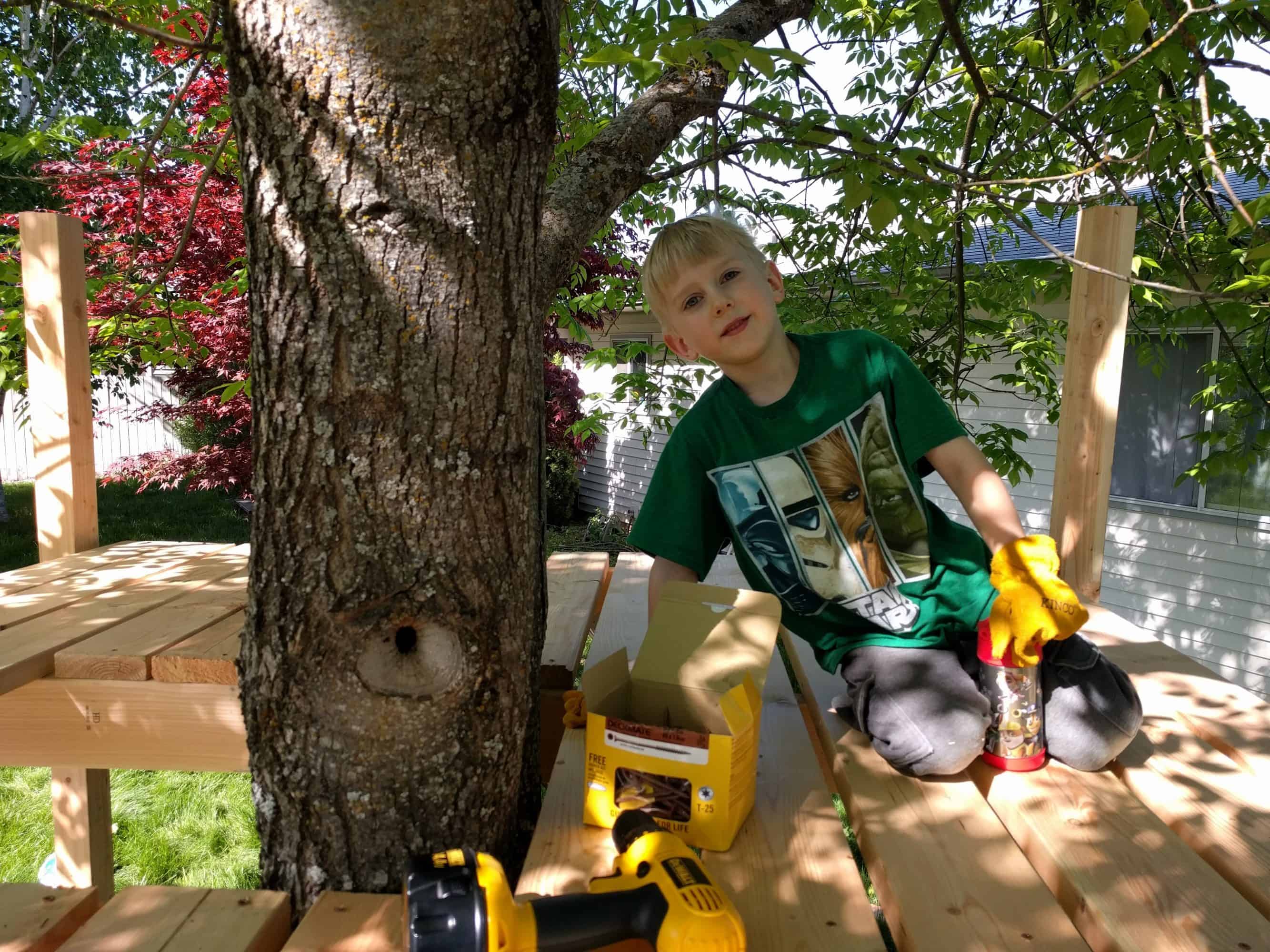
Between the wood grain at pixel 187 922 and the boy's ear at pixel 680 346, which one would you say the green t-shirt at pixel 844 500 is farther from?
the wood grain at pixel 187 922

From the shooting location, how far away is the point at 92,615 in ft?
8.15

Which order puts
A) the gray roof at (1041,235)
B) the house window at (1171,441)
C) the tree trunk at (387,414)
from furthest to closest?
the gray roof at (1041,235)
the house window at (1171,441)
the tree trunk at (387,414)

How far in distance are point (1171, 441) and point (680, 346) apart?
6.06m

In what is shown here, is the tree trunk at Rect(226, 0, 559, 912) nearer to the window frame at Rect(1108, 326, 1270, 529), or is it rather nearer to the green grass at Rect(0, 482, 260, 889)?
the green grass at Rect(0, 482, 260, 889)

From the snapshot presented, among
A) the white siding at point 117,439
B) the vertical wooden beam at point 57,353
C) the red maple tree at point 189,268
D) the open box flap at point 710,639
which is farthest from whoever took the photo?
the white siding at point 117,439

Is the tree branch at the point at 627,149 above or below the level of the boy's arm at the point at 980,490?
above

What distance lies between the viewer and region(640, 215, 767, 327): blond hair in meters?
2.04

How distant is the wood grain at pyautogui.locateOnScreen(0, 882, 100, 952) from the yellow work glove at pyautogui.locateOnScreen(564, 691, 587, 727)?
0.89m

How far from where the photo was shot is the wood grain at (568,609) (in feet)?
7.22

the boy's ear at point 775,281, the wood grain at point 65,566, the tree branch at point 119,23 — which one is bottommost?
the wood grain at point 65,566

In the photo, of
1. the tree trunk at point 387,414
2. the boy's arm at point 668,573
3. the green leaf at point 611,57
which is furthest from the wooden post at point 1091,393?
the tree trunk at point 387,414

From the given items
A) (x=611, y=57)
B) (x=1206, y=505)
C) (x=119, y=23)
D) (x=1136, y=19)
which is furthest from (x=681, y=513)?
(x=1206, y=505)

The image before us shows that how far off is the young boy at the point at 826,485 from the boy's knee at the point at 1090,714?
0.10 feet

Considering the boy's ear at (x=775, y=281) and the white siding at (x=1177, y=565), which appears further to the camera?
the white siding at (x=1177, y=565)
